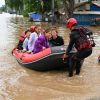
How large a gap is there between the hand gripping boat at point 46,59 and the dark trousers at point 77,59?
392 mm

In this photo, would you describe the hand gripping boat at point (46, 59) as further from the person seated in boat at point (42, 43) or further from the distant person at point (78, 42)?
the distant person at point (78, 42)

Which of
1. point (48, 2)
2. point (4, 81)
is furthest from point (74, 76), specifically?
point (48, 2)

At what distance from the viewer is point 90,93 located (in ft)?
26.9

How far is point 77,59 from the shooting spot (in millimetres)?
9500

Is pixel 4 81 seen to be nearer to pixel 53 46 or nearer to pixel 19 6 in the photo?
pixel 53 46

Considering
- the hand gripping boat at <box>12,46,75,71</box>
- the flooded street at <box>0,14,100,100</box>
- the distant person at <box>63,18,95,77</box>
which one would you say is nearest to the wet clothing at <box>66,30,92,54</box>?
the distant person at <box>63,18,95,77</box>

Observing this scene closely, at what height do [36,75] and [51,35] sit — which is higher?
[51,35]

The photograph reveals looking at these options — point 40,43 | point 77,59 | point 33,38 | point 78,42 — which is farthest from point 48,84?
point 33,38

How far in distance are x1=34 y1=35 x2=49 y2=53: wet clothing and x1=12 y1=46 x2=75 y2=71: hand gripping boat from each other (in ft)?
0.85

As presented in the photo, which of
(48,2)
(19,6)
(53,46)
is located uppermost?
(53,46)

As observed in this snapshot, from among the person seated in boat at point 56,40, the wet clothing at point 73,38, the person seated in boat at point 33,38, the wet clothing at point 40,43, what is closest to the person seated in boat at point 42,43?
the wet clothing at point 40,43

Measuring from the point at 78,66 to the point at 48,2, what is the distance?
35.2 m

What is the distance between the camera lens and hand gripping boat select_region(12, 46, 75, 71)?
9.92 metres

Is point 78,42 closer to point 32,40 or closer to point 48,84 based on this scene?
point 48,84
